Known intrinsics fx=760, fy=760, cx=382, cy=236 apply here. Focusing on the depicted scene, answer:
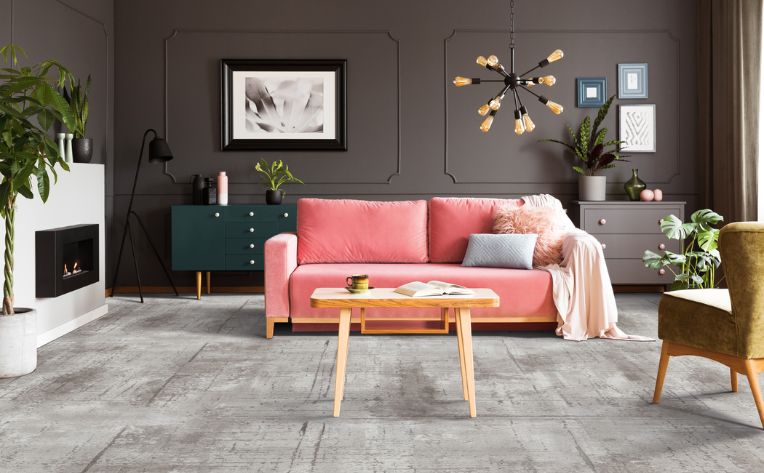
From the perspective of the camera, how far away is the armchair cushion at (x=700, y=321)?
9.42 ft

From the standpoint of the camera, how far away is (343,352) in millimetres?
2973

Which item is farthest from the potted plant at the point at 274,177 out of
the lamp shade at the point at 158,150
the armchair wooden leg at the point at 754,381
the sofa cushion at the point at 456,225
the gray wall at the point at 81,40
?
the armchair wooden leg at the point at 754,381

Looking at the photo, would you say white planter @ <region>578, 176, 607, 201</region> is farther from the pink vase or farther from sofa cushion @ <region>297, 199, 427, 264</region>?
the pink vase

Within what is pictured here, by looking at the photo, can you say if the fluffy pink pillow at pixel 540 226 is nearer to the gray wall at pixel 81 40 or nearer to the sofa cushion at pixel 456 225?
the sofa cushion at pixel 456 225


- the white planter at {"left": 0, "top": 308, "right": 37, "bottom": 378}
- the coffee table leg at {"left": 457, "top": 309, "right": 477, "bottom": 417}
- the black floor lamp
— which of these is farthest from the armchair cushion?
A: the black floor lamp

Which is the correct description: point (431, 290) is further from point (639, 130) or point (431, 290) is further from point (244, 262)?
point (639, 130)

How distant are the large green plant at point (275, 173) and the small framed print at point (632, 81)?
2.99m

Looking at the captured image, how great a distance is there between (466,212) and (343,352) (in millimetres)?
2566

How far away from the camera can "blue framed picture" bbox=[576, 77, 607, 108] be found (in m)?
6.78

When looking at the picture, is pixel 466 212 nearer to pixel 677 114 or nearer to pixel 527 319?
pixel 527 319

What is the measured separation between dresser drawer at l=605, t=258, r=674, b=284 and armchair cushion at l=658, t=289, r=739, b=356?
312 cm

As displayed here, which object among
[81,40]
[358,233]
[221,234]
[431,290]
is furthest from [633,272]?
[81,40]

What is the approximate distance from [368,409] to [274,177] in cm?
387

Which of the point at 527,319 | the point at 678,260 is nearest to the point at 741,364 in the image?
the point at 527,319
